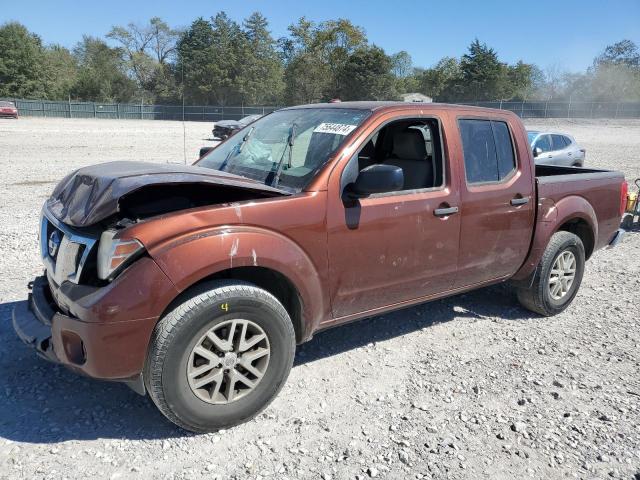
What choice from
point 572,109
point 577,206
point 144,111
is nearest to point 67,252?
point 577,206

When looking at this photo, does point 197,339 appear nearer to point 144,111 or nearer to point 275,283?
point 275,283

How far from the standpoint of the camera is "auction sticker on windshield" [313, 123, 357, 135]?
3670 millimetres

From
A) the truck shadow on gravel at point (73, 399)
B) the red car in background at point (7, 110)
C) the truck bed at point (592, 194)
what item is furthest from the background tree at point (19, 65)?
the truck bed at point (592, 194)

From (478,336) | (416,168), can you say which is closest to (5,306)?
(416,168)

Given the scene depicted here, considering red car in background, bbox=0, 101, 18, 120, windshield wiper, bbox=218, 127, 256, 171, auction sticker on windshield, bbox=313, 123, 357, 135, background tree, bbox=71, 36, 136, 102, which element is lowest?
windshield wiper, bbox=218, 127, 256, 171

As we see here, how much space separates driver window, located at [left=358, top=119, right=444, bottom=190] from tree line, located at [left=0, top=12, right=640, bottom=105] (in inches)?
2384

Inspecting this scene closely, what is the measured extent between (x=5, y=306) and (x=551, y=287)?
4.96 m

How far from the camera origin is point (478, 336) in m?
4.62

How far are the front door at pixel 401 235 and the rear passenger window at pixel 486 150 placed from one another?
29cm

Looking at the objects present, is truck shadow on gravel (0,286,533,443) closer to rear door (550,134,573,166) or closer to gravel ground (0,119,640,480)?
gravel ground (0,119,640,480)

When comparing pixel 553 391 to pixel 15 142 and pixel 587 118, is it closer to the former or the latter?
pixel 15 142

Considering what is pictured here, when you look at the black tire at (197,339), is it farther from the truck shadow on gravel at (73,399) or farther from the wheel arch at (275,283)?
the truck shadow on gravel at (73,399)

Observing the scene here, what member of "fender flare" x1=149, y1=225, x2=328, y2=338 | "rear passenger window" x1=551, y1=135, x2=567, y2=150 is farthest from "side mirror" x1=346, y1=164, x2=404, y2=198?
"rear passenger window" x1=551, y1=135, x2=567, y2=150

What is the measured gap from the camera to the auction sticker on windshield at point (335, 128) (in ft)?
12.0
